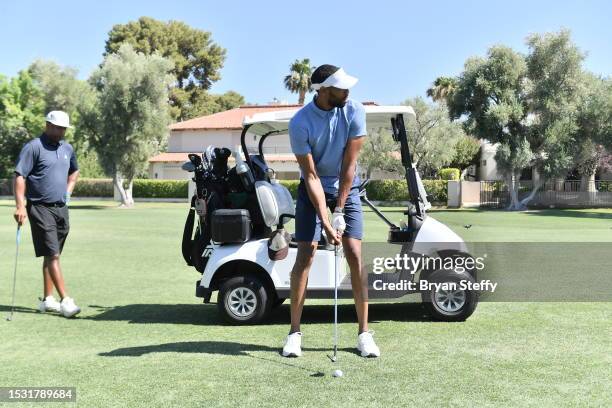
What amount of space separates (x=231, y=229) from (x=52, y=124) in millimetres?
2229

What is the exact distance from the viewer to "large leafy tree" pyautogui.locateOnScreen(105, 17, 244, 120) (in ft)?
246

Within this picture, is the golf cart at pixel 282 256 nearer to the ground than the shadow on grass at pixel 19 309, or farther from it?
farther from it

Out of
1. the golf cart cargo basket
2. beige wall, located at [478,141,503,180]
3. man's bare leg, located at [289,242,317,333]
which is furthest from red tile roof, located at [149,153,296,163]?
man's bare leg, located at [289,242,317,333]

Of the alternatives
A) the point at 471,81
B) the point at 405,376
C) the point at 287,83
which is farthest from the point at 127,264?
the point at 287,83

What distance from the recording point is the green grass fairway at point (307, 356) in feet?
13.8

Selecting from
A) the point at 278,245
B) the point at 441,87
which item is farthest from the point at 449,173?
the point at 278,245

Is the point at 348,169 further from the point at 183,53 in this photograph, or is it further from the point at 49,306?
the point at 183,53

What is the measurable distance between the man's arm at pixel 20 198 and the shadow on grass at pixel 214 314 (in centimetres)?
119

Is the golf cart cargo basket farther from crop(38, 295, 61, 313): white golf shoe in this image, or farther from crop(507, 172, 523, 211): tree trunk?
crop(507, 172, 523, 211): tree trunk

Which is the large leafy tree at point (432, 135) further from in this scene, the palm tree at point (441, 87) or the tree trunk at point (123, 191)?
the tree trunk at point (123, 191)

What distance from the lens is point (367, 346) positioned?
16.8ft

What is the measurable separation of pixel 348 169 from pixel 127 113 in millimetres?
41093

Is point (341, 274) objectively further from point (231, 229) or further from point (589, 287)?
point (589, 287)

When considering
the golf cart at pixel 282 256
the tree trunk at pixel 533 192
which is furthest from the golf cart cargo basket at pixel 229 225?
Answer: the tree trunk at pixel 533 192
